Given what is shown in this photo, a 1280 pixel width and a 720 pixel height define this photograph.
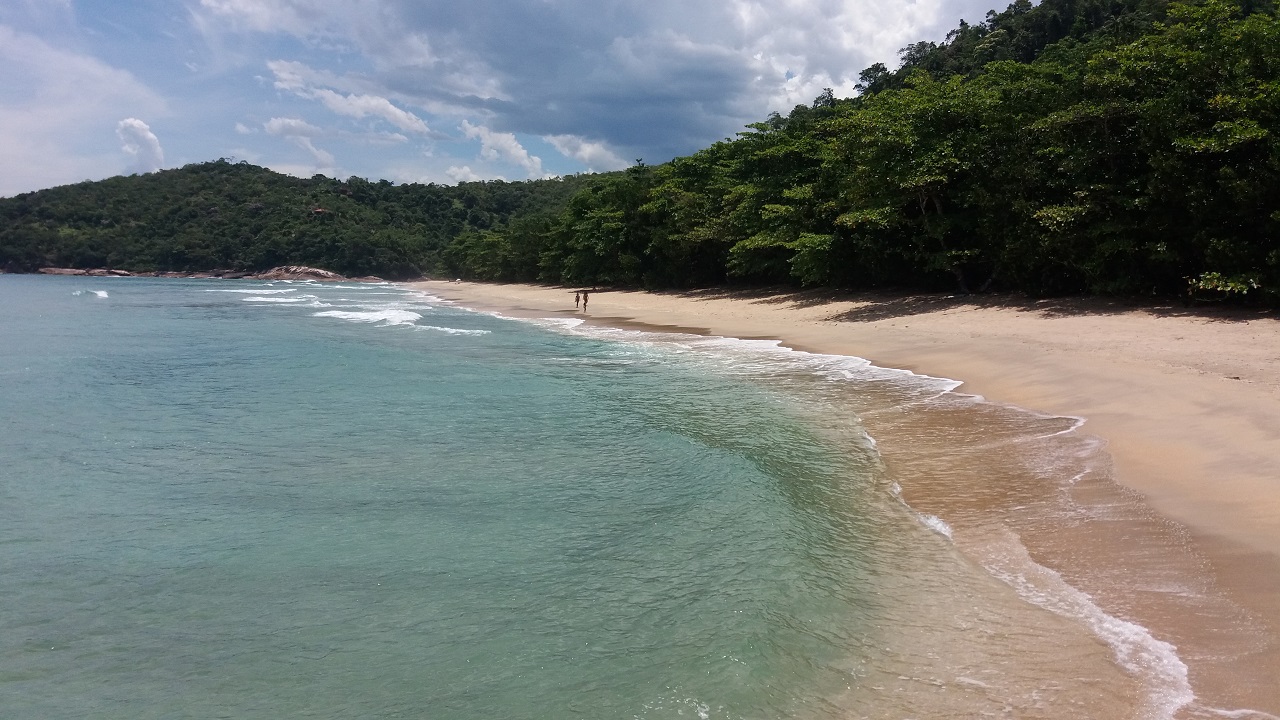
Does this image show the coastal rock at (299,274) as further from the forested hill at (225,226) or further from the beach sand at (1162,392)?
the beach sand at (1162,392)

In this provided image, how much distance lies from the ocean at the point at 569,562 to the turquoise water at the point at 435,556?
0.09 feet

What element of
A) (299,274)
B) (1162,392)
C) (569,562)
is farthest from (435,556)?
(299,274)

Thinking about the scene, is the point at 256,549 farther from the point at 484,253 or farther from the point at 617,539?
the point at 484,253

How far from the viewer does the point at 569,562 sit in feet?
20.4

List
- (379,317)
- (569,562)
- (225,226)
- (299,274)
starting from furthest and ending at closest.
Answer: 1. (225,226)
2. (299,274)
3. (379,317)
4. (569,562)

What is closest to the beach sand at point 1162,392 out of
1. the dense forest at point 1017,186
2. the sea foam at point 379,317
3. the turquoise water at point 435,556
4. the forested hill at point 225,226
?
the dense forest at point 1017,186

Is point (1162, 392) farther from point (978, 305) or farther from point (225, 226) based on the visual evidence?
point (225, 226)

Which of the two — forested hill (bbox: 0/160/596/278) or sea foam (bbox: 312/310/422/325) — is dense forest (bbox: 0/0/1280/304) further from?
forested hill (bbox: 0/160/596/278)

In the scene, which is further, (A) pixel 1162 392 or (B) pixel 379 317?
(B) pixel 379 317

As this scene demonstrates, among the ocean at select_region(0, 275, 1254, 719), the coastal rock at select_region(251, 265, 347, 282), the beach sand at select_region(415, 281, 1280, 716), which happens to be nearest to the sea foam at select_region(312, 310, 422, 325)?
the beach sand at select_region(415, 281, 1280, 716)

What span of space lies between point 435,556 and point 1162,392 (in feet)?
33.3

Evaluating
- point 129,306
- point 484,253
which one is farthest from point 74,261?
point 129,306

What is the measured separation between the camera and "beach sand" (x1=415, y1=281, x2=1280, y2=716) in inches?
185

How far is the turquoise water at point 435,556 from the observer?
4480 millimetres
